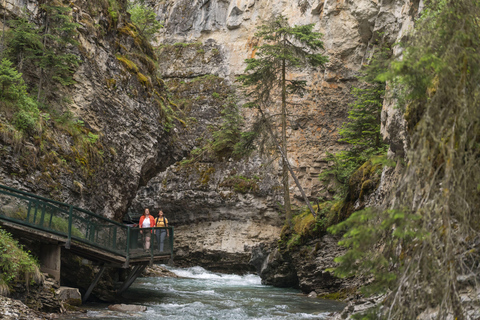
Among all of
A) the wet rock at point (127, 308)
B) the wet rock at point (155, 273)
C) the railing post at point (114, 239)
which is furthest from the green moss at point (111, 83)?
the wet rock at point (155, 273)

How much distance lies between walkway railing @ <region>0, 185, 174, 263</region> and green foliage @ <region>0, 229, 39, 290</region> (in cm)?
60

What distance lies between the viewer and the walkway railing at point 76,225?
9883 mm

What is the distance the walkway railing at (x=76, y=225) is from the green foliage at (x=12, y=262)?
1.96 feet

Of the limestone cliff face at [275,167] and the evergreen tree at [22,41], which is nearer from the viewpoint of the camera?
the evergreen tree at [22,41]

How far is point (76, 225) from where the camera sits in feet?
36.6

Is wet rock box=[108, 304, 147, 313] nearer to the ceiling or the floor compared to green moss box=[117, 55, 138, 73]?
nearer to the floor

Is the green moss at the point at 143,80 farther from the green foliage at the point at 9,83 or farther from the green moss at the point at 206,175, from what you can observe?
the green moss at the point at 206,175

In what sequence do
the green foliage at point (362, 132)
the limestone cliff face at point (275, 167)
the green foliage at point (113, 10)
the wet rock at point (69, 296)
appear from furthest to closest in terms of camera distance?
1. the limestone cliff face at point (275, 167)
2. the green foliage at point (362, 132)
3. the green foliage at point (113, 10)
4. the wet rock at point (69, 296)

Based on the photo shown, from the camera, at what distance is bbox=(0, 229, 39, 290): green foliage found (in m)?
8.65

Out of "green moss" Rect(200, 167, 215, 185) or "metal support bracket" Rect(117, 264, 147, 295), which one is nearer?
"metal support bracket" Rect(117, 264, 147, 295)

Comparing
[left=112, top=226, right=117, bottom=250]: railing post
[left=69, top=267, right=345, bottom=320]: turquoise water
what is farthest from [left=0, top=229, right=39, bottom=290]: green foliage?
[left=112, top=226, right=117, bottom=250]: railing post

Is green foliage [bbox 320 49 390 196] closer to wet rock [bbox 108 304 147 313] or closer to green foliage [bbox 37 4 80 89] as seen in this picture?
wet rock [bbox 108 304 147 313]

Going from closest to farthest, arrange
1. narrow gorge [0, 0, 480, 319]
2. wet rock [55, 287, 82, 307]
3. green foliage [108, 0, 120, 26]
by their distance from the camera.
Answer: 1. narrow gorge [0, 0, 480, 319]
2. wet rock [55, 287, 82, 307]
3. green foliage [108, 0, 120, 26]

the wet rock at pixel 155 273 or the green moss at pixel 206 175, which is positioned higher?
the green moss at pixel 206 175
